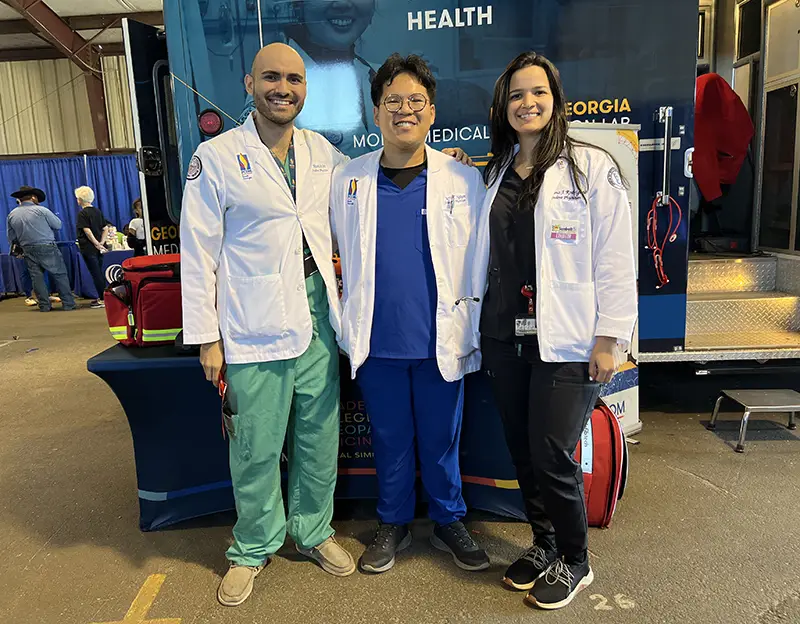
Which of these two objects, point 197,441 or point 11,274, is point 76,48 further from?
point 197,441

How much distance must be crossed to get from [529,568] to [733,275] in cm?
285

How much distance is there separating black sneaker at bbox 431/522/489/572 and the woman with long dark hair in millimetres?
233

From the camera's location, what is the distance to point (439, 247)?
1945 millimetres

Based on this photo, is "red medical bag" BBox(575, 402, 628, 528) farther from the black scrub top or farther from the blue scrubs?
the black scrub top

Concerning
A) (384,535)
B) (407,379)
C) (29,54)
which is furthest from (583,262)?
(29,54)

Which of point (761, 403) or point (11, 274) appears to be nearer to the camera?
point (761, 403)

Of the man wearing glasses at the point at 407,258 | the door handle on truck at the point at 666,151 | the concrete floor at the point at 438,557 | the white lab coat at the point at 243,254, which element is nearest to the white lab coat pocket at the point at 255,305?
the white lab coat at the point at 243,254

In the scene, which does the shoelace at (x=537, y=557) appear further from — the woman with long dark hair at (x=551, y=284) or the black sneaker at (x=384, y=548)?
the black sneaker at (x=384, y=548)

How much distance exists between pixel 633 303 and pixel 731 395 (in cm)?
200

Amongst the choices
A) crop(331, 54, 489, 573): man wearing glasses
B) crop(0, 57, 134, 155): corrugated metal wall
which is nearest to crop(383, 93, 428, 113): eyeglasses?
crop(331, 54, 489, 573): man wearing glasses

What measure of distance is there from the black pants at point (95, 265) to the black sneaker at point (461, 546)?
798 cm

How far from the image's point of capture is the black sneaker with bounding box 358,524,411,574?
216 cm

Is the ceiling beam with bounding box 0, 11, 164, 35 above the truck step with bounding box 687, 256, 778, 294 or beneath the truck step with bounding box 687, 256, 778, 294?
above

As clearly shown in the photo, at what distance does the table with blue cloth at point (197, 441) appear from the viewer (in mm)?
2285
